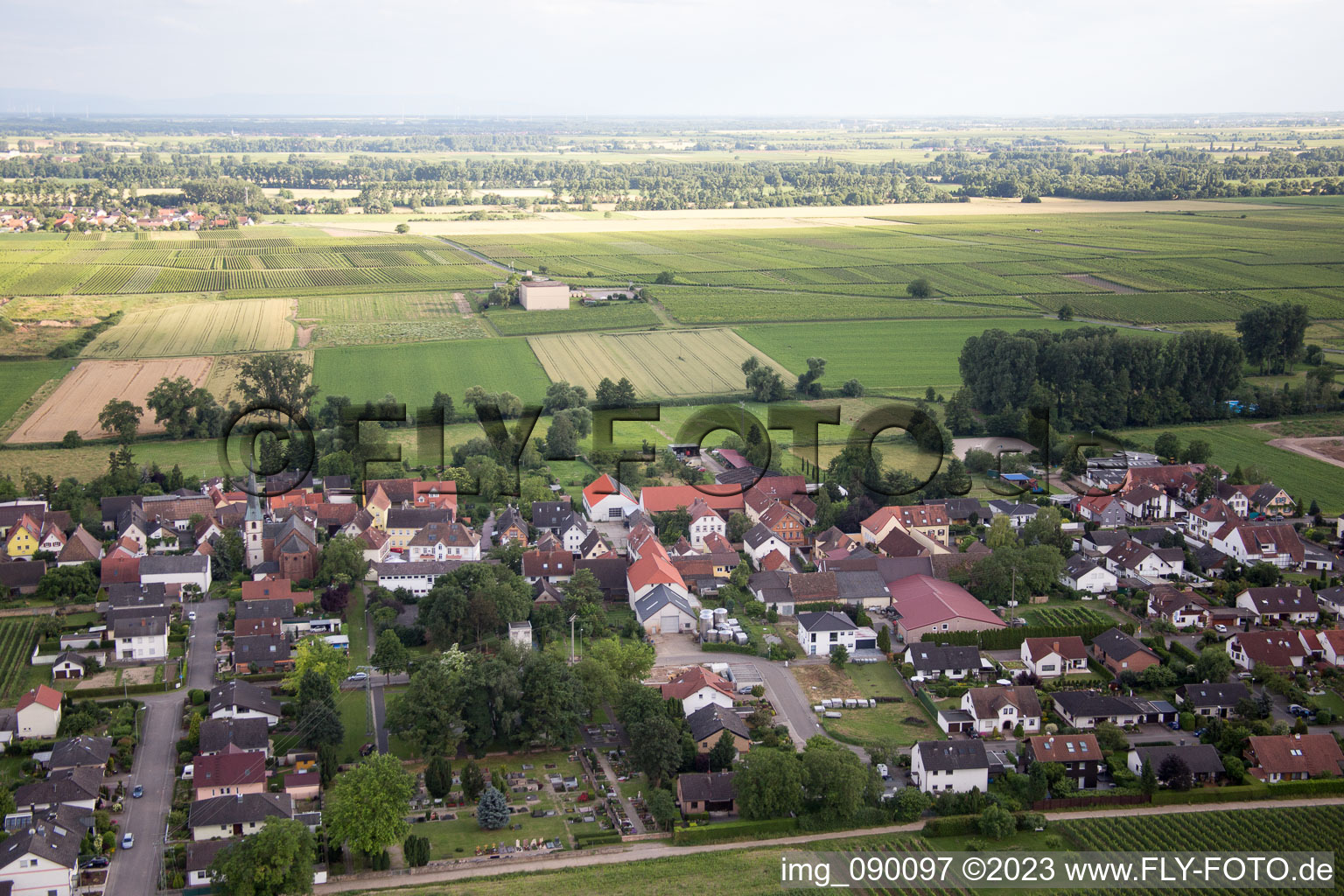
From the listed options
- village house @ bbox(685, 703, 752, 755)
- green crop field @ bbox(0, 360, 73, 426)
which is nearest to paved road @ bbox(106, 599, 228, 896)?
village house @ bbox(685, 703, 752, 755)

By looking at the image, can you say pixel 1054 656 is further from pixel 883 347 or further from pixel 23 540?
pixel 883 347

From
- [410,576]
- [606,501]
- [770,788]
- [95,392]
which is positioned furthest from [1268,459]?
[95,392]

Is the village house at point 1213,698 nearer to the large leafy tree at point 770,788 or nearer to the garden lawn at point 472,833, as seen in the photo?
the large leafy tree at point 770,788

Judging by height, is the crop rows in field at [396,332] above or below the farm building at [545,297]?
below

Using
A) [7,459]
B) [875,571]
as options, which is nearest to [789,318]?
[875,571]

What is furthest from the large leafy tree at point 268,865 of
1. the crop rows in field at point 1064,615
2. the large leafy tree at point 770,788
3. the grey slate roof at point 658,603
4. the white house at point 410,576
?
the crop rows in field at point 1064,615

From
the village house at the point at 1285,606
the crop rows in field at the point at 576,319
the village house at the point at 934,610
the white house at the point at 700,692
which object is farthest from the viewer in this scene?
the crop rows in field at the point at 576,319

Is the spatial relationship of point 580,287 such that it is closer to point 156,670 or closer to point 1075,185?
point 156,670
